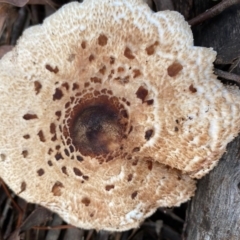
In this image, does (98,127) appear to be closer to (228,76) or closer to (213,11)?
(228,76)

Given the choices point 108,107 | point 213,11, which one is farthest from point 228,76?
point 108,107

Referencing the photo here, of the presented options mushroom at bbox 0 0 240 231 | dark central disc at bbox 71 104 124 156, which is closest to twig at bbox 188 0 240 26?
mushroom at bbox 0 0 240 231

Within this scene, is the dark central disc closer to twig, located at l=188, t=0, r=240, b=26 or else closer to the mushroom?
the mushroom

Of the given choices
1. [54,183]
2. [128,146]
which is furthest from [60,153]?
[128,146]

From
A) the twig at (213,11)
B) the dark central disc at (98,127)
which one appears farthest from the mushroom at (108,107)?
the twig at (213,11)

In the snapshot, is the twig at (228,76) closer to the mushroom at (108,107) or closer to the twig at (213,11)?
the mushroom at (108,107)
